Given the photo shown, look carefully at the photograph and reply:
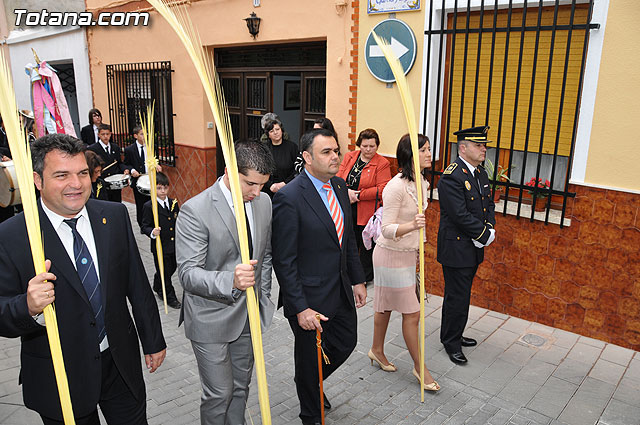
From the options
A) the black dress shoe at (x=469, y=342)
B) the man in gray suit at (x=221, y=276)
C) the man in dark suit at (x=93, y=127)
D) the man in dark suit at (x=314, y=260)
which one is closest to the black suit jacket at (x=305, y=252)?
the man in dark suit at (x=314, y=260)

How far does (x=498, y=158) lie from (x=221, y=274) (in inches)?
154

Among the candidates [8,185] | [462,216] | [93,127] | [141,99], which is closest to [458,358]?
[462,216]

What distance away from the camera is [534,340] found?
4.94 metres

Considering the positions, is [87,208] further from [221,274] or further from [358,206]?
[358,206]

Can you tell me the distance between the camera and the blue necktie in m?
2.35

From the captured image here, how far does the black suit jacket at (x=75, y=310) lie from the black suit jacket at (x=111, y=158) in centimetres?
514

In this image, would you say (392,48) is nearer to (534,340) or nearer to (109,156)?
(534,340)

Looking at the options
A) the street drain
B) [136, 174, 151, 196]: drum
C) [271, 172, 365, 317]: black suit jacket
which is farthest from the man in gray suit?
[136, 174, 151, 196]: drum

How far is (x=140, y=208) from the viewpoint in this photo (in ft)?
24.9

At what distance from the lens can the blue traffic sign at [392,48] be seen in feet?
19.3

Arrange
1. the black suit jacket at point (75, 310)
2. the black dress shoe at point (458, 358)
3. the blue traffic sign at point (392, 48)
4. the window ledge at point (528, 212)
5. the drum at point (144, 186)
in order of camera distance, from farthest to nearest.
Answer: the drum at point (144, 186) < the blue traffic sign at point (392, 48) < the window ledge at point (528, 212) < the black dress shoe at point (458, 358) < the black suit jacket at point (75, 310)

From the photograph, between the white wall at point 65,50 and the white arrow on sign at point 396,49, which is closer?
the white arrow on sign at point 396,49

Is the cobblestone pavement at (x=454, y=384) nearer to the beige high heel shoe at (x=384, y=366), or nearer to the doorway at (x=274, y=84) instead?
the beige high heel shoe at (x=384, y=366)

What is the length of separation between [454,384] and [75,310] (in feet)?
10.1
